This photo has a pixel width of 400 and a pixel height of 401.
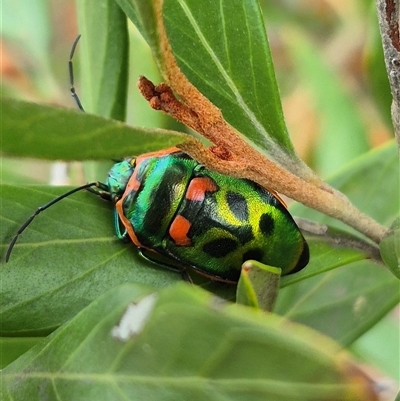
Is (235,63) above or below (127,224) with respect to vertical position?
above

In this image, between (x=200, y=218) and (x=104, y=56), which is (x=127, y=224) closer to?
(x=200, y=218)

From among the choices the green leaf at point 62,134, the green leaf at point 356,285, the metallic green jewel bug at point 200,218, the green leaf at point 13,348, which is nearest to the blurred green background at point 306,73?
A: the metallic green jewel bug at point 200,218

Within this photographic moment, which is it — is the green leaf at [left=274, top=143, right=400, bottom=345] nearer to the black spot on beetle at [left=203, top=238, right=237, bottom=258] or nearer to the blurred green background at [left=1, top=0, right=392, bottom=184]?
the black spot on beetle at [left=203, top=238, right=237, bottom=258]

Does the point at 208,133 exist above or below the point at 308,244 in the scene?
above

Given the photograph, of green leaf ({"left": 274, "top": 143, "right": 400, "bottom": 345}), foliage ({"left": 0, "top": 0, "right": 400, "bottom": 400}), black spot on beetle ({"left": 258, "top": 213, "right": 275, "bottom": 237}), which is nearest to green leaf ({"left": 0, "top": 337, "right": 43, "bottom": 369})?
foliage ({"left": 0, "top": 0, "right": 400, "bottom": 400})

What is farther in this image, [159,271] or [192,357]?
[159,271]

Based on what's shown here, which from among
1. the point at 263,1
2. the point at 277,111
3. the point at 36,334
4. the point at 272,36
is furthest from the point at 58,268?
the point at 272,36

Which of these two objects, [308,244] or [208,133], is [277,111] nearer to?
[208,133]

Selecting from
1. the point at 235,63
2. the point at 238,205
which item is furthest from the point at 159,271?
the point at 235,63
